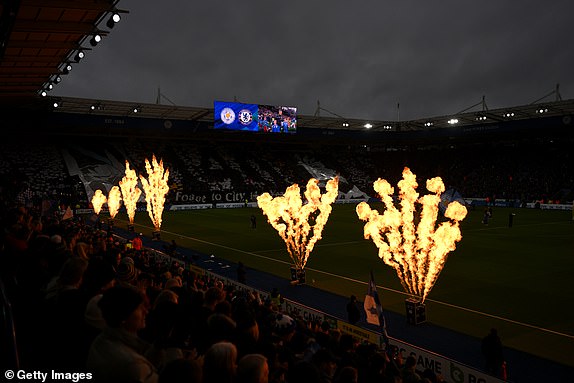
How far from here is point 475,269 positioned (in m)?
23.6

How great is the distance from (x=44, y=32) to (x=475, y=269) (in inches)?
897

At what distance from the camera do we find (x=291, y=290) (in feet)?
64.6

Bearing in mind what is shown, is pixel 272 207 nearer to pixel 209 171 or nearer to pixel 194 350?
pixel 194 350

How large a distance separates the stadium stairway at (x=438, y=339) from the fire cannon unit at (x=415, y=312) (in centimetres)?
16

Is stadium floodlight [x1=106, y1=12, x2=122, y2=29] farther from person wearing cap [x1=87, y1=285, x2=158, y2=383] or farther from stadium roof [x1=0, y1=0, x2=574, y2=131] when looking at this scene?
person wearing cap [x1=87, y1=285, x2=158, y2=383]

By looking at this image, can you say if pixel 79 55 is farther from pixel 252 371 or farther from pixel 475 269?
pixel 475 269

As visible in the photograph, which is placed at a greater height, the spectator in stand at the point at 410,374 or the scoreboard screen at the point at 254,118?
the scoreboard screen at the point at 254,118

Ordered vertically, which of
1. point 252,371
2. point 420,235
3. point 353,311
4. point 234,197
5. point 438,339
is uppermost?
point 234,197

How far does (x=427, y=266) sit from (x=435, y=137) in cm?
6090

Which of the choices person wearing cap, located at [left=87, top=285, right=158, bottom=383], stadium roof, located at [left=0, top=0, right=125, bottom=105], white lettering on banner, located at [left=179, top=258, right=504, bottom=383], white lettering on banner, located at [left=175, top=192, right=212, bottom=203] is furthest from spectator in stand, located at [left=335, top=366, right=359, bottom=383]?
white lettering on banner, located at [left=175, top=192, right=212, bottom=203]

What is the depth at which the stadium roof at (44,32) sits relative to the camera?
1358 cm

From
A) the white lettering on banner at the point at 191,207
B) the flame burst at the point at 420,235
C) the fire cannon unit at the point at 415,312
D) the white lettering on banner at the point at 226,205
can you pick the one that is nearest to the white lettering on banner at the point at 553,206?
the white lettering on banner at the point at 226,205

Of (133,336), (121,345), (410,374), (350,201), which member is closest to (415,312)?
(410,374)

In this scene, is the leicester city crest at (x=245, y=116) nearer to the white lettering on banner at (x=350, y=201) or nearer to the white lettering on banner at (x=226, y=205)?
the white lettering on banner at (x=226, y=205)
